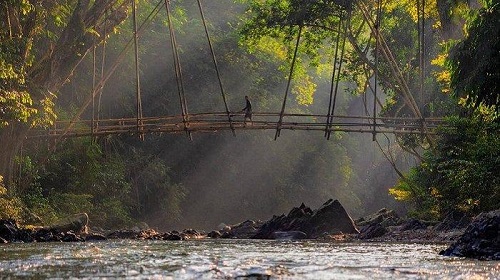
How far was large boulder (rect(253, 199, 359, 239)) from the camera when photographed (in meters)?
18.3

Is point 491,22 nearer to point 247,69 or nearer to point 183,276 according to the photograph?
point 183,276

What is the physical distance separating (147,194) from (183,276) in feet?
72.5

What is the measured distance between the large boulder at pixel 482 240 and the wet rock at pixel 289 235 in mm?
8594

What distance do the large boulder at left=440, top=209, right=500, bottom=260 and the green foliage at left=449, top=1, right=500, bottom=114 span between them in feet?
8.66

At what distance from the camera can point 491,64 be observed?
1125cm

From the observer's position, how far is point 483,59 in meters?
11.4

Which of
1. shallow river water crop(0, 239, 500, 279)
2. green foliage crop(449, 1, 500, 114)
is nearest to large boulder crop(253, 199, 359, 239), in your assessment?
green foliage crop(449, 1, 500, 114)

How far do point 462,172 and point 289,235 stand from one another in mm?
4122

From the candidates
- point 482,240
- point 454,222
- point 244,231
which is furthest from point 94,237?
point 482,240

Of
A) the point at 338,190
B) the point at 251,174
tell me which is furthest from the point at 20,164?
the point at 338,190

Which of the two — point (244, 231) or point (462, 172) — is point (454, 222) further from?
point (244, 231)

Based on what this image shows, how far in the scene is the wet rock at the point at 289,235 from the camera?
1783 centimetres

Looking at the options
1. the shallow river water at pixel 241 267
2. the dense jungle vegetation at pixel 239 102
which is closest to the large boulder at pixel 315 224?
the dense jungle vegetation at pixel 239 102

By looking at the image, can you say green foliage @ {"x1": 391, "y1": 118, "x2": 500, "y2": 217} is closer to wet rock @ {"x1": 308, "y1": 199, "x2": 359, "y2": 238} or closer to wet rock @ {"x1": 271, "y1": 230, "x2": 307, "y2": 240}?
wet rock @ {"x1": 308, "y1": 199, "x2": 359, "y2": 238}
